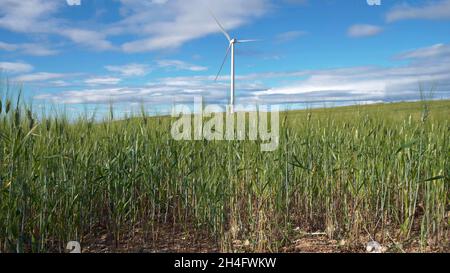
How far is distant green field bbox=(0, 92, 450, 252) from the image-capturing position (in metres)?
3.31

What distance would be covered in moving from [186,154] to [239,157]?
0.60m

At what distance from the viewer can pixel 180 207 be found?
13.8 feet

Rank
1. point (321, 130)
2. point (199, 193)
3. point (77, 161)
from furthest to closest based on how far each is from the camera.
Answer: point (321, 130) < point (199, 193) < point (77, 161)

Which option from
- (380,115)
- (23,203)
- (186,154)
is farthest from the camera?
(380,115)

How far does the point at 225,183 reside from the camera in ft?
12.4

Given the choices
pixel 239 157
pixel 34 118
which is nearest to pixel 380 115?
pixel 239 157

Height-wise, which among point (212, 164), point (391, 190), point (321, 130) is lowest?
point (391, 190)

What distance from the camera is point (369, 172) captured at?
3.77 metres

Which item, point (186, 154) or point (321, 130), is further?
point (321, 130)

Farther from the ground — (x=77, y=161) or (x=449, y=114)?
(x=449, y=114)

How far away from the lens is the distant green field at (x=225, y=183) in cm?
331

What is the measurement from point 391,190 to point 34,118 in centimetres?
311
